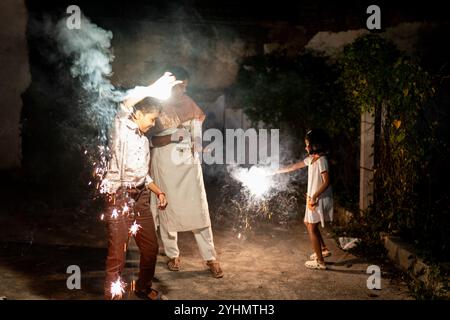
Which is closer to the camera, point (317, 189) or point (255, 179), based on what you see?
point (317, 189)

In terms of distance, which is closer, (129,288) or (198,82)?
(129,288)

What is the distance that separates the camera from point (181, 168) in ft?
20.8

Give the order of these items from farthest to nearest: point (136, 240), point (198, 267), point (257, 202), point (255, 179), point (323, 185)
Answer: point (257, 202)
point (255, 179)
point (198, 267)
point (323, 185)
point (136, 240)

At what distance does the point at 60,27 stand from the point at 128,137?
8864mm

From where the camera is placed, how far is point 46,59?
40.5 feet

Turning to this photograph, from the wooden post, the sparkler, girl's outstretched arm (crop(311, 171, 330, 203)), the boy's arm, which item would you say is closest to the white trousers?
girl's outstretched arm (crop(311, 171, 330, 203))

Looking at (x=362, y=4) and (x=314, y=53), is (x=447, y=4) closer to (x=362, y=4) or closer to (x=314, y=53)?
(x=362, y=4)

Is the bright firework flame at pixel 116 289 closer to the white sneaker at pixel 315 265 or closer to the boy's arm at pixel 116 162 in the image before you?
the boy's arm at pixel 116 162

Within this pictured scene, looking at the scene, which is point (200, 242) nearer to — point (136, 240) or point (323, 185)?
point (136, 240)

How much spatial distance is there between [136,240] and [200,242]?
1292 mm

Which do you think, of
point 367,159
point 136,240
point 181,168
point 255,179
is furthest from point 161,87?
point 367,159

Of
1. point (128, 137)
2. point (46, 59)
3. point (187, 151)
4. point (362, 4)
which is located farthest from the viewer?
point (362, 4)
